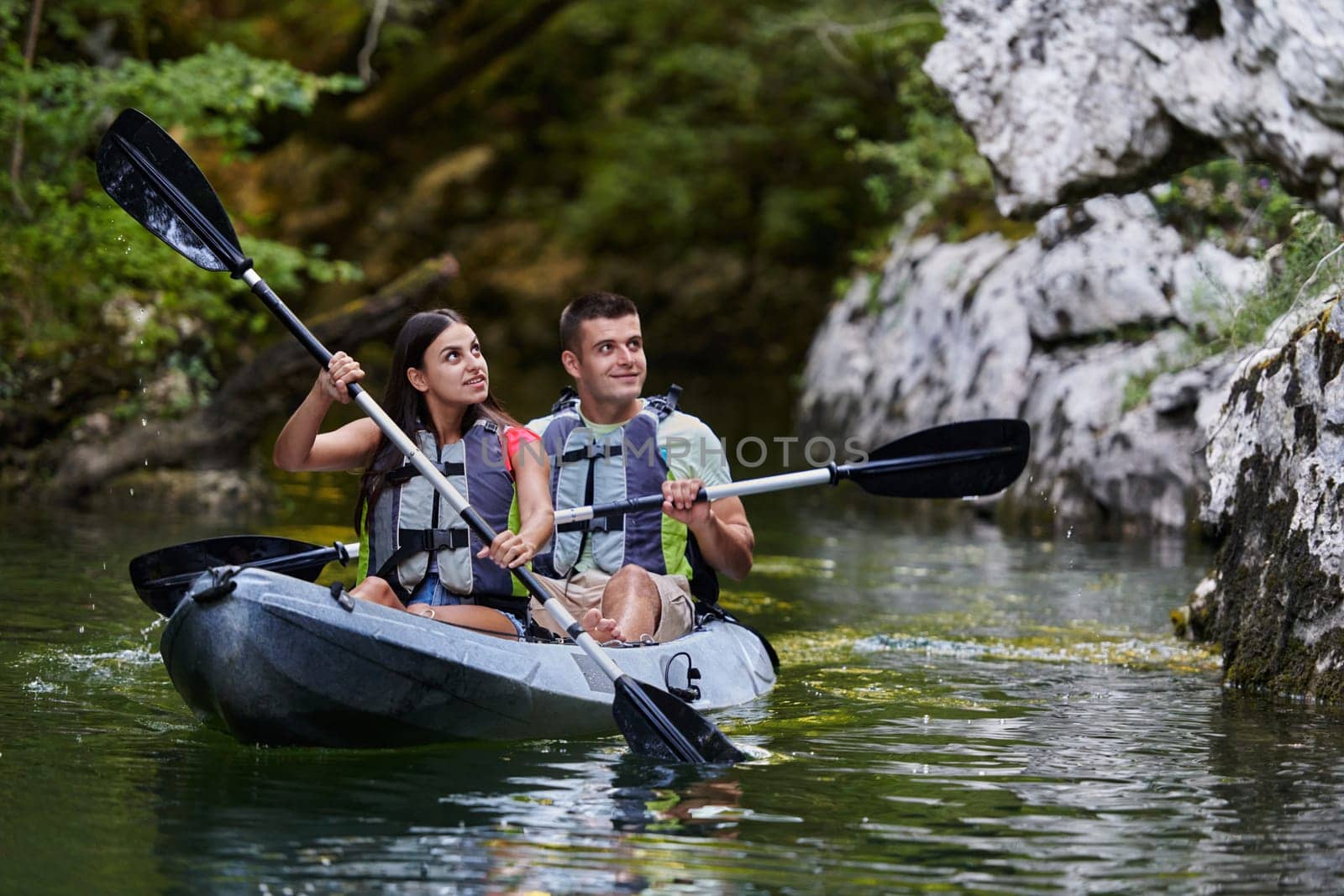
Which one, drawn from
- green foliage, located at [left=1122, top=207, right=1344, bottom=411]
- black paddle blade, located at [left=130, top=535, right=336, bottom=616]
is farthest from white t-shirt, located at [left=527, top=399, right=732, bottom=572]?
green foliage, located at [left=1122, top=207, right=1344, bottom=411]

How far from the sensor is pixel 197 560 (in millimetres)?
5930

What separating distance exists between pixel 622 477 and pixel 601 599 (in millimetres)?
418

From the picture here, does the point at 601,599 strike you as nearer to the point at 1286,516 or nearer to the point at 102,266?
the point at 1286,516

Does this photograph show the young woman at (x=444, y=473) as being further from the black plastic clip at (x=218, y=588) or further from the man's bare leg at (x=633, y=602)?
the black plastic clip at (x=218, y=588)

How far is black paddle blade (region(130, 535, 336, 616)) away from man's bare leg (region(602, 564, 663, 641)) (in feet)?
3.52

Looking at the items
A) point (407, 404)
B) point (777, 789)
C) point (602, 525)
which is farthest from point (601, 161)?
point (777, 789)

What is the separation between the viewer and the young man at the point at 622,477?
560 centimetres

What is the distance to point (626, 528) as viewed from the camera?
579cm

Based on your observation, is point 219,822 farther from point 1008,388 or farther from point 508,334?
point 508,334

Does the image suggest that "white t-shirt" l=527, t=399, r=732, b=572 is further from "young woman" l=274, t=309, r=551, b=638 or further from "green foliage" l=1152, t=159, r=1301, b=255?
"green foliage" l=1152, t=159, r=1301, b=255

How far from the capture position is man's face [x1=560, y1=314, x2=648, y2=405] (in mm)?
5562

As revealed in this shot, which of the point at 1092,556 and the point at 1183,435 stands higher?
the point at 1183,435

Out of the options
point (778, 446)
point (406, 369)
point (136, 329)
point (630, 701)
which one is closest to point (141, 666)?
point (406, 369)

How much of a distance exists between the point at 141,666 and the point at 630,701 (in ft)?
7.53
